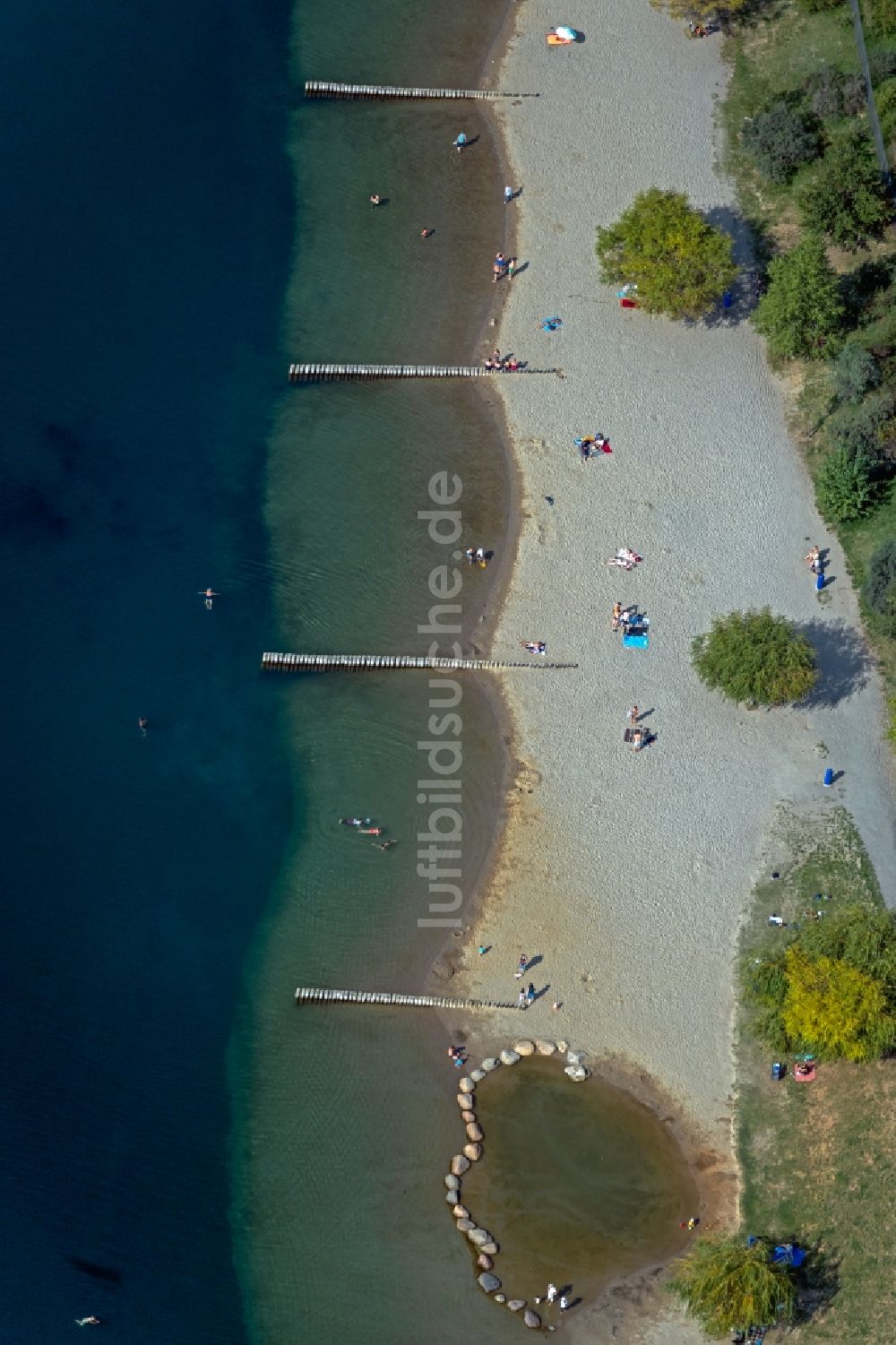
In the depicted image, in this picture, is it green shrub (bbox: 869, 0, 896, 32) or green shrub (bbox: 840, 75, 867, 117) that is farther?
green shrub (bbox: 869, 0, 896, 32)

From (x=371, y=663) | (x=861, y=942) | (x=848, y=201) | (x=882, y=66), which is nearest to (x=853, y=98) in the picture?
(x=882, y=66)

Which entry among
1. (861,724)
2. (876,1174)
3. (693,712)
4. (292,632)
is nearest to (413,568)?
(292,632)

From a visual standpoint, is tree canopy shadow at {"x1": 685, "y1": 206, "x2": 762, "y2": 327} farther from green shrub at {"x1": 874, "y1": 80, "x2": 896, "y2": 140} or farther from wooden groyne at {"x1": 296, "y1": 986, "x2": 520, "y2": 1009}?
wooden groyne at {"x1": 296, "y1": 986, "x2": 520, "y2": 1009}

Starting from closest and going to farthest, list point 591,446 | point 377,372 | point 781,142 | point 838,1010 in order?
point 838,1010
point 591,446
point 377,372
point 781,142

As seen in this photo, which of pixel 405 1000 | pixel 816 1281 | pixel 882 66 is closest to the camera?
pixel 816 1281

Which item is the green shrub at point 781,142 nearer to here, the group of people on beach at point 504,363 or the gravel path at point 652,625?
the gravel path at point 652,625

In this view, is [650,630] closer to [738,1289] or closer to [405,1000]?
[405,1000]

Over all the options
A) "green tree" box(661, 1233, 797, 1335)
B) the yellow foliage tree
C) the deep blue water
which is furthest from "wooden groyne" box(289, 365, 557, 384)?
"green tree" box(661, 1233, 797, 1335)
